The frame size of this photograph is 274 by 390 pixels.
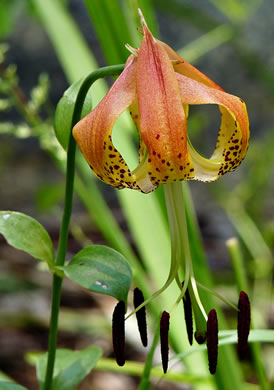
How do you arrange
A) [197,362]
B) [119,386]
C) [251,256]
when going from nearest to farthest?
[197,362]
[119,386]
[251,256]

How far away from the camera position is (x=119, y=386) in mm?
1469

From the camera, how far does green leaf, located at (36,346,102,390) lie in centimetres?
68

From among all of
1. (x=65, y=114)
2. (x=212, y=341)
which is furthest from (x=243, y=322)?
(x=65, y=114)

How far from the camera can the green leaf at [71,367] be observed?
2.24 feet

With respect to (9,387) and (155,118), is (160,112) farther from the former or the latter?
(9,387)

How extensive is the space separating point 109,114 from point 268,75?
1603 millimetres

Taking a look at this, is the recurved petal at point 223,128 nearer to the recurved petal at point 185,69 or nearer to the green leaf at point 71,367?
the recurved petal at point 185,69

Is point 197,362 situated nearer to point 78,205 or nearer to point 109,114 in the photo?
point 109,114

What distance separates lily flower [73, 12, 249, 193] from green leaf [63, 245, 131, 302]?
0.10 m

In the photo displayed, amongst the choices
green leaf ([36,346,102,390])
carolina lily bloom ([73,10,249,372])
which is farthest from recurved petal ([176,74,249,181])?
green leaf ([36,346,102,390])

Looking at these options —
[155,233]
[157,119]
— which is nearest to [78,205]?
[155,233]

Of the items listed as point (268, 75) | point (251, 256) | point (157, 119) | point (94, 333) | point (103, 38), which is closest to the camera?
point (157, 119)

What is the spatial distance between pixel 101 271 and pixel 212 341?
0.42 ft

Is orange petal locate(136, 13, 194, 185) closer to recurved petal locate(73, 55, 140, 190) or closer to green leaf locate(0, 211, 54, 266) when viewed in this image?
recurved petal locate(73, 55, 140, 190)
